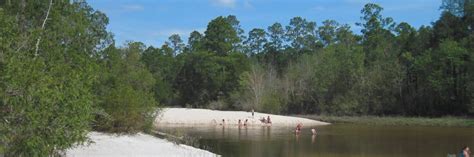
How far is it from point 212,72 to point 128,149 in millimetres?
82881

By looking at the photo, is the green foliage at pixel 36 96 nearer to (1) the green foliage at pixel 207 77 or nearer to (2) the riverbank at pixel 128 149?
(2) the riverbank at pixel 128 149

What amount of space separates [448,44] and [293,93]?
2523 centimetres

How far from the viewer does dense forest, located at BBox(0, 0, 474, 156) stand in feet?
51.6

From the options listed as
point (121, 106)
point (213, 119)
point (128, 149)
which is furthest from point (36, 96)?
point (213, 119)

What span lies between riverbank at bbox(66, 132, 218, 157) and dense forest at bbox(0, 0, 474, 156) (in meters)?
1.76

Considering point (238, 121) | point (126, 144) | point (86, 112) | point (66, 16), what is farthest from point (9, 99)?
point (238, 121)

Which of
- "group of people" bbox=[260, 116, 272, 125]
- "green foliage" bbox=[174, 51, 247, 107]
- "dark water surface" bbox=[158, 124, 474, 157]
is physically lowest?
"dark water surface" bbox=[158, 124, 474, 157]

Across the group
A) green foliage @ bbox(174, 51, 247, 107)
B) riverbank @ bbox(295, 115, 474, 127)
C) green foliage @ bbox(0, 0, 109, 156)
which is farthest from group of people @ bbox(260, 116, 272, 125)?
green foliage @ bbox(0, 0, 109, 156)

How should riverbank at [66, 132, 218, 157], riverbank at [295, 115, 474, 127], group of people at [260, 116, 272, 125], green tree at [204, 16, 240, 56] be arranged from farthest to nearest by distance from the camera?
green tree at [204, 16, 240, 56]
group of people at [260, 116, 272, 125]
riverbank at [295, 115, 474, 127]
riverbank at [66, 132, 218, 157]

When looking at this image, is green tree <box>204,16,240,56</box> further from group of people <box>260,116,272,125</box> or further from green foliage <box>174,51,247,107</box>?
group of people <box>260,116,272,125</box>

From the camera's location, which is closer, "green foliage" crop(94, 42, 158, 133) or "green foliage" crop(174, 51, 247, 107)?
"green foliage" crop(94, 42, 158, 133)

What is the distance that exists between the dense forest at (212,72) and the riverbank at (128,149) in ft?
5.76

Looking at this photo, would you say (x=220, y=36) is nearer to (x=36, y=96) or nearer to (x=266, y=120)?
(x=266, y=120)

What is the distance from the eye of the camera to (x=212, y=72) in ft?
365
